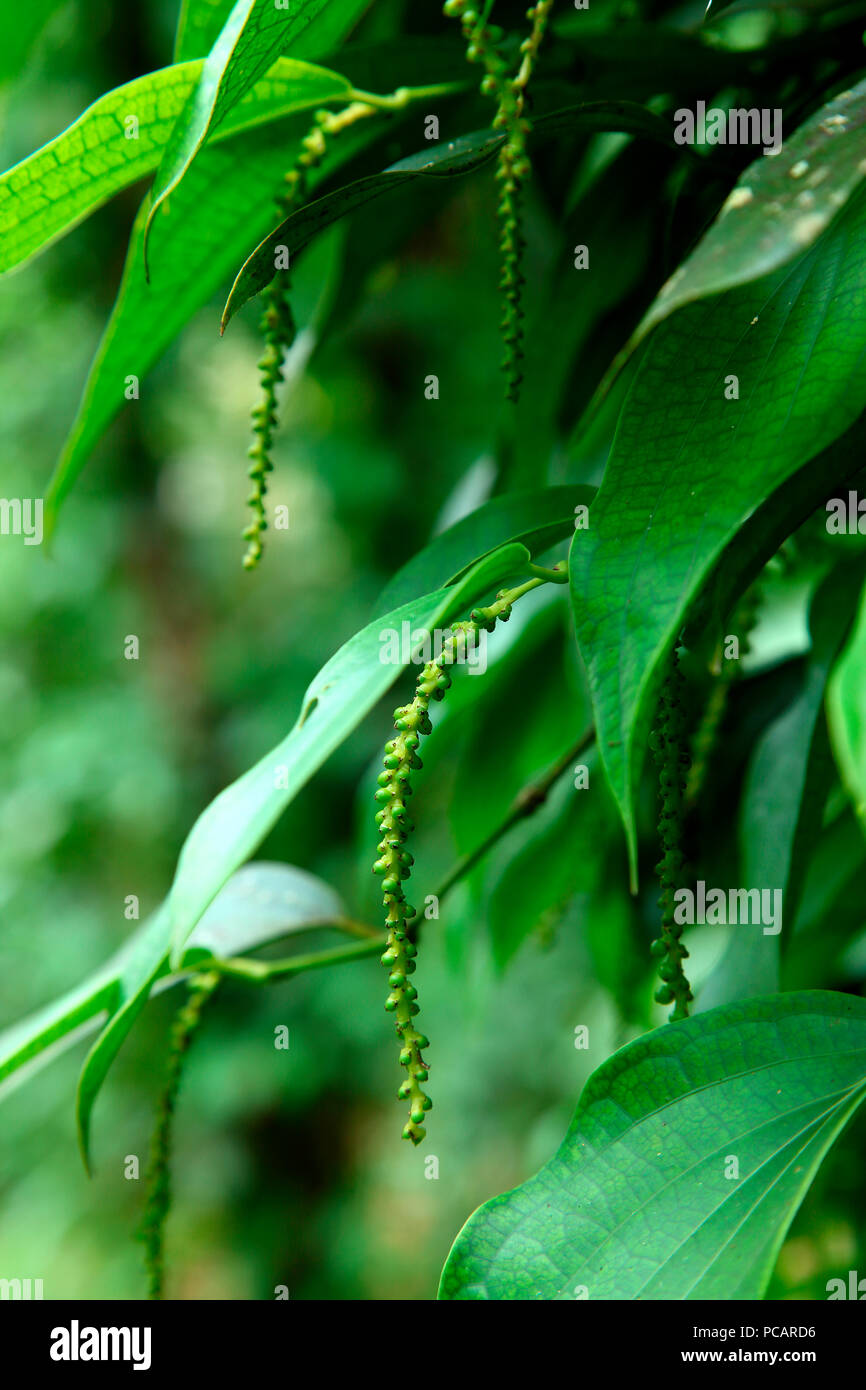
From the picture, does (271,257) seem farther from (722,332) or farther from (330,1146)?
(330,1146)

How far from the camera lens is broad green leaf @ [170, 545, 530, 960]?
0.81 feet

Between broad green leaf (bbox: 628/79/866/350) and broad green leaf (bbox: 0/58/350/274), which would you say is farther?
broad green leaf (bbox: 0/58/350/274)

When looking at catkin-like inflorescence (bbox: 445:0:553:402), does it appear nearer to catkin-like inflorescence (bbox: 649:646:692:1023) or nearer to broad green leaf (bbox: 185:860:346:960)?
catkin-like inflorescence (bbox: 649:646:692:1023)

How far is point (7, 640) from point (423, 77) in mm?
1965

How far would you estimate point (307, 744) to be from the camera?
25 cm

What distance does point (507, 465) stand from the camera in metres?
0.52

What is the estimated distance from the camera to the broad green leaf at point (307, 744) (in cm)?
25

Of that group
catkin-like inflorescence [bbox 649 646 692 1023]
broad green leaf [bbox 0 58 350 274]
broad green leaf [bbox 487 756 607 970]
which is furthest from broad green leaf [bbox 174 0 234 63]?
broad green leaf [bbox 487 756 607 970]

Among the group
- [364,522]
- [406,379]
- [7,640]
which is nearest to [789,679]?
[364,522]

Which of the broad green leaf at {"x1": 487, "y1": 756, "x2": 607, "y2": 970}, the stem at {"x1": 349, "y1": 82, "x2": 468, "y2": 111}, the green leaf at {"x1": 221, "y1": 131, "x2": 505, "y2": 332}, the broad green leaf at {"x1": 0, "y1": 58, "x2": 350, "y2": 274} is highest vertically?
the stem at {"x1": 349, "y1": 82, "x2": 468, "y2": 111}

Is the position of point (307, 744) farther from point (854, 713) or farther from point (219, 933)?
point (219, 933)

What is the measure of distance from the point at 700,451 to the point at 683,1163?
0.19 meters

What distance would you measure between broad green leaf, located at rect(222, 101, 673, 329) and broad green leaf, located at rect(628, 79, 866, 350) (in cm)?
11

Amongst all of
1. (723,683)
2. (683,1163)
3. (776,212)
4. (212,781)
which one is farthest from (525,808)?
(212,781)
